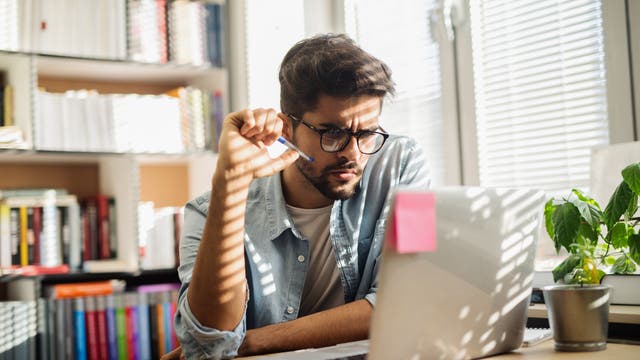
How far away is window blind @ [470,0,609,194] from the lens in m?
2.00

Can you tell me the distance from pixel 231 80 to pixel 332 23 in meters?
0.56

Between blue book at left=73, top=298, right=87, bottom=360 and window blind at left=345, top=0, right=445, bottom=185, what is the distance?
4.29 feet

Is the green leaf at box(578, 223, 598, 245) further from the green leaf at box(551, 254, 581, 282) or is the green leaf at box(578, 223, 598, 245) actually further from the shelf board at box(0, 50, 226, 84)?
the shelf board at box(0, 50, 226, 84)

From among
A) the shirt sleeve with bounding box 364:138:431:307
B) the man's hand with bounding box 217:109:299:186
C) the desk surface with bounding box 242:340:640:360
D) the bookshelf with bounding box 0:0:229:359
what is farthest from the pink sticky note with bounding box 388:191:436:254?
the bookshelf with bounding box 0:0:229:359

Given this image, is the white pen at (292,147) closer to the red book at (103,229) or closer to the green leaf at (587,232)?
the green leaf at (587,232)

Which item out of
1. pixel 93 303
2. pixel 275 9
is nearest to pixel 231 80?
pixel 275 9

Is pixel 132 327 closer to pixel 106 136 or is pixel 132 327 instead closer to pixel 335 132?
pixel 106 136

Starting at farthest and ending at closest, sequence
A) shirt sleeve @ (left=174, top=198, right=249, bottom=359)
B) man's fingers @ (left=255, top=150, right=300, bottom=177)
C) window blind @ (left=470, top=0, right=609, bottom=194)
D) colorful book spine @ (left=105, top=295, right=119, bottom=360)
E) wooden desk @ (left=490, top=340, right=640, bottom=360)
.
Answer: colorful book spine @ (left=105, top=295, right=119, bottom=360) → window blind @ (left=470, top=0, right=609, bottom=194) → man's fingers @ (left=255, top=150, right=300, bottom=177) → shirt sleeve @ (left=174, top=198, right=249, bottom=359) → wooden desk @ (left=490, top=340, right=640, bottom=360)

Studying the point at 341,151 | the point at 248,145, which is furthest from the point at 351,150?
the point at 248,145

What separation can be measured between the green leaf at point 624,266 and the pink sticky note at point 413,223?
0.68 m

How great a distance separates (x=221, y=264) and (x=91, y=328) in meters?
1.48

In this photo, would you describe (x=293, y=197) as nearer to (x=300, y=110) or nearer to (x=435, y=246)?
(x=300, y=110)

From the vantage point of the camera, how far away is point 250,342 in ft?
4.75

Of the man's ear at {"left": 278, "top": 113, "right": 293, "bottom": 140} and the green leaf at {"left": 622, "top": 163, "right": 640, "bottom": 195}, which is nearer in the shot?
the green leaf at {"left": 622, "top": 163, "right": 640, "bottom": 195}
